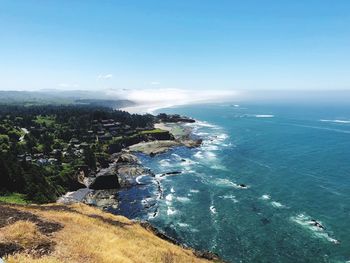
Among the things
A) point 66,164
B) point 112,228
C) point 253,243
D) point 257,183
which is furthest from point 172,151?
point 112,228

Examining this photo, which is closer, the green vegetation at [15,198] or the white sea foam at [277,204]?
the green vegetation at [15,198]

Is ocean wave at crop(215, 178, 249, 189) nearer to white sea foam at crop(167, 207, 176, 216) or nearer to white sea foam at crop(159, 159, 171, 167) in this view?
white sea foam at crop(167, 207, 176, 216)

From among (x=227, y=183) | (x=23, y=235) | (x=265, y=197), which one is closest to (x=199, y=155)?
(x=227, y=183)

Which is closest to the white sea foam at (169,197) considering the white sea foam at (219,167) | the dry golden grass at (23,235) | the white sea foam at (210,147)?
the white sea foam at (219,167)

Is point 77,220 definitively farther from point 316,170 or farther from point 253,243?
point 316,170

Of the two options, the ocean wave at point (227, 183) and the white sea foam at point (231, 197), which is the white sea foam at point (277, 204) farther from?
the ocean wave at point (227, 183)

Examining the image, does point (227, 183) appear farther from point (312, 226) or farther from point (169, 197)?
point (312, 226)
